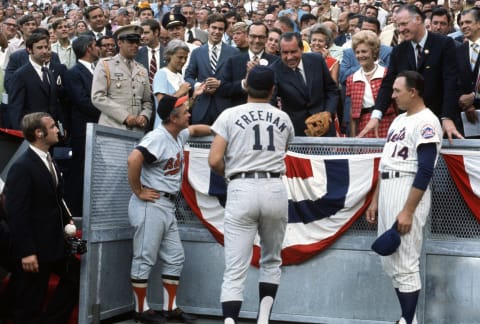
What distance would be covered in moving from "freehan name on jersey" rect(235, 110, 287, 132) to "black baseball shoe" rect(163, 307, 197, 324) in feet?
7.28

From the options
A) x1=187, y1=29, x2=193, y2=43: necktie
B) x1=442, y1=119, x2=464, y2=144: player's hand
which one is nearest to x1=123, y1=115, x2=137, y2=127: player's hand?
x1=442, y1=119, x2=464, y2=144: player's hand

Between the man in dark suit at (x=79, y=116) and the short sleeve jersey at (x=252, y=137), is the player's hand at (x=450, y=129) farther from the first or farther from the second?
the man in dark suit at (x=79, y=116)

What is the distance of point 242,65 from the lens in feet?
31.0

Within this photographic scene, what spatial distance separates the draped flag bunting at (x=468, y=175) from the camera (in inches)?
303

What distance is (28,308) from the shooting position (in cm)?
752

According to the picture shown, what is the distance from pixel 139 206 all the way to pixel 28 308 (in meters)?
1.39

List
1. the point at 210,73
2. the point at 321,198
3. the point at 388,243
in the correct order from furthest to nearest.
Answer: the point at 210,73 → the point at 321,198 → the point at 388,243

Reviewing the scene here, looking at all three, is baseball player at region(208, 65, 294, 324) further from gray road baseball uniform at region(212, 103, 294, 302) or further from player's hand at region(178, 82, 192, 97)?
player's hand at region(178, 82, 192, 97)

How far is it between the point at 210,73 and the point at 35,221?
3272mm

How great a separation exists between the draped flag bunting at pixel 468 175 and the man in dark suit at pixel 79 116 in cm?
434

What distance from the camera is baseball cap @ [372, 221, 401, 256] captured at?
22.9 feet

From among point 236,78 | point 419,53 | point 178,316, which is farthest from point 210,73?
point 178,316

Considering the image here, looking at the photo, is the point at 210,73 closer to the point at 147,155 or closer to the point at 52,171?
the point at 147,155

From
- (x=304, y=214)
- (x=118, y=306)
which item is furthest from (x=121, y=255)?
(x=304, y=214)
